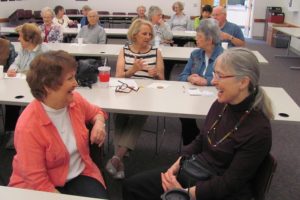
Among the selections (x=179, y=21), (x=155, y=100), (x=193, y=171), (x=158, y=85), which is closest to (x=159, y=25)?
(x=179, y=21)

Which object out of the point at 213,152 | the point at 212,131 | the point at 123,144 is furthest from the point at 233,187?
the point at 123,144

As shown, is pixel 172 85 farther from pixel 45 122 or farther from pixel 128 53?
pixel 45 122

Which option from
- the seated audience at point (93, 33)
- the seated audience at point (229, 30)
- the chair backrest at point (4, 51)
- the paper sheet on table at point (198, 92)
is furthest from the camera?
the seated audience at point (93, 33)

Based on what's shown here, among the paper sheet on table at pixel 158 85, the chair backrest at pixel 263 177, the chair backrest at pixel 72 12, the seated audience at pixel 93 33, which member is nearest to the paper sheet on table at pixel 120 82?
the paper sheet on table at pixel 158 85

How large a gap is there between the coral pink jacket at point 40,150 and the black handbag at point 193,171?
0.56 m

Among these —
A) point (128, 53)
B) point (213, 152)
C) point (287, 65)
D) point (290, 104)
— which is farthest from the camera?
point (287, 65)

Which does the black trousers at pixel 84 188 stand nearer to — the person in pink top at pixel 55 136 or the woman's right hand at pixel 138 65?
the person in pink top at pixel 55 136

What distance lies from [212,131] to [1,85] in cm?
194

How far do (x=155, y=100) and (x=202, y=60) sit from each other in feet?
2.67

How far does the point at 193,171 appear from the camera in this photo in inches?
63.4

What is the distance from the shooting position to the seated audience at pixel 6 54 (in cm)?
334

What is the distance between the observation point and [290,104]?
232cm

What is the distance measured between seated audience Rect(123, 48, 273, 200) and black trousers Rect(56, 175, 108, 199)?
14.3 inches

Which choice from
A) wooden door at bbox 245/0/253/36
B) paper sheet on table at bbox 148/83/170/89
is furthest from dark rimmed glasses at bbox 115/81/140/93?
wooden door at bbox 245/0/253/36
